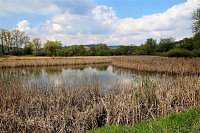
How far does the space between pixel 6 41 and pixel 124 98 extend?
77684mm

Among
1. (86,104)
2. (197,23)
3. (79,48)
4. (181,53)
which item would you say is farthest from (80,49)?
(86,104)

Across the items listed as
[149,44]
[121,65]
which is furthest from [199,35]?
[149,44]

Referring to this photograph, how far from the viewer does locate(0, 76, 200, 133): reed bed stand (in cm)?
805

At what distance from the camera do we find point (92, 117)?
333 inches

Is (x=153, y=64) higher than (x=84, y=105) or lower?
higher

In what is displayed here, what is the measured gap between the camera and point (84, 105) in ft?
34.6

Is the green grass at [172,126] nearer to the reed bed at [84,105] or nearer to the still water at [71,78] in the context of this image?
the reed bed at [84,105]

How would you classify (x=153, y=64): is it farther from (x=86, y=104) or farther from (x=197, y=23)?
(x=86, y=104)

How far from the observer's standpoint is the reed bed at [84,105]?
8.05 metres

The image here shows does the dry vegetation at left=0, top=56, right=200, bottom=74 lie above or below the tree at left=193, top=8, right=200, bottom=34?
below

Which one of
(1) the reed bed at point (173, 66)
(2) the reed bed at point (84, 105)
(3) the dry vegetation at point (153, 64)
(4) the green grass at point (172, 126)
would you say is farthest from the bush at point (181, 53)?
(4) the green grass at point (172, 126)

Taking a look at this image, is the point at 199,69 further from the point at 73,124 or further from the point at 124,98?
the point at 73,124

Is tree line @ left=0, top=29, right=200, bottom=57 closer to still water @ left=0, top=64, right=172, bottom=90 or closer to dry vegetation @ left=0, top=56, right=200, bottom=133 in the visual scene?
still water @ left=0, top=64, right=172, bottom=90

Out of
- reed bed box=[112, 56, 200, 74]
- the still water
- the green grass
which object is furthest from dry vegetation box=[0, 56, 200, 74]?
the green grass
